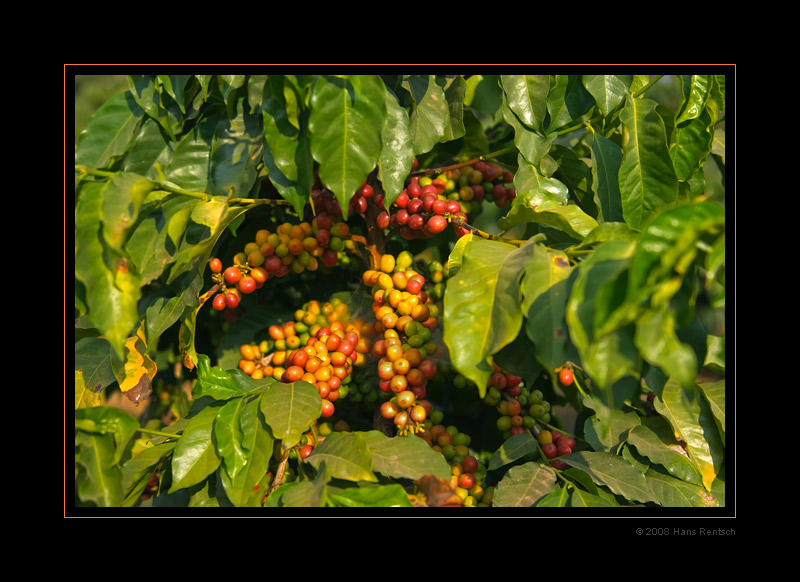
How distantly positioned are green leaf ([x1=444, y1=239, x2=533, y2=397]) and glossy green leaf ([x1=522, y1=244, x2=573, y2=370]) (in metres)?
0.03

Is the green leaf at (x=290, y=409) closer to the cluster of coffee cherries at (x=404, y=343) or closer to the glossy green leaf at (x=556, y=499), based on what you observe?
the cluster of coffee cherries at (x=404, y=343)

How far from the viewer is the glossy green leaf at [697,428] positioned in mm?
1401

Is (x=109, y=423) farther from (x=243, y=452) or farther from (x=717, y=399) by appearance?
(x=717, y=399)

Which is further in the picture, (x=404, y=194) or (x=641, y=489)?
(x=404, y=194)

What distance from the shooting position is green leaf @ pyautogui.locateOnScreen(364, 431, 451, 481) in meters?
1.19

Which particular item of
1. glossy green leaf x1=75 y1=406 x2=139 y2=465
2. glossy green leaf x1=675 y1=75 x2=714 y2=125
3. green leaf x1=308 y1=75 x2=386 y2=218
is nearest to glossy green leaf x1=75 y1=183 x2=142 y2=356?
glossy green leaf x1=75 y1=406 x2=139 y2=465

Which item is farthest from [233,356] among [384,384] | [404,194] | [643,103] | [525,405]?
[643,103]

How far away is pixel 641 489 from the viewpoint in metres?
1.27

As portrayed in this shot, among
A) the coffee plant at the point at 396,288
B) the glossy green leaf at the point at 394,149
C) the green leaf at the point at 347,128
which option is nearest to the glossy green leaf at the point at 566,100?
the coffee plant at the point at 396,288

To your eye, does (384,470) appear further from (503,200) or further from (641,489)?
(503,200)

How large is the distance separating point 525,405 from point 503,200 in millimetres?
565

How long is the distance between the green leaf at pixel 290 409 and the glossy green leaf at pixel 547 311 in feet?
1.66

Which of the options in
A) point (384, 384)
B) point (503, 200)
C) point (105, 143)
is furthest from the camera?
point (503, 200)

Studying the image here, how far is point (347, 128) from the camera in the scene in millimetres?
1146
